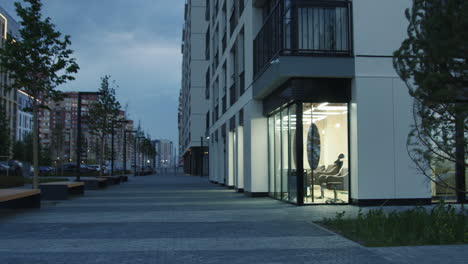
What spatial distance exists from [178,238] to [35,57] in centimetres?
1207

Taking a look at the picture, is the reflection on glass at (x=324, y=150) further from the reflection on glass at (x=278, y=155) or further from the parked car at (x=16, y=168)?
the parked car at (x=16, y=168)

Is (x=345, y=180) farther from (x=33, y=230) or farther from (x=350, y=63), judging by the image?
(x=33, y=230)

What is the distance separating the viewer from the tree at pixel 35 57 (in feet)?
58.5

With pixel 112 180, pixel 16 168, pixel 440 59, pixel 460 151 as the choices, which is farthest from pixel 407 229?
pixel 16 168

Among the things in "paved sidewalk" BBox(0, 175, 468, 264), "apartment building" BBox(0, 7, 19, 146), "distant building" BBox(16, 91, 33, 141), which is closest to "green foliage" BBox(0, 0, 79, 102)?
"paved sidewalk" BBox(0, 175, 468, 264)

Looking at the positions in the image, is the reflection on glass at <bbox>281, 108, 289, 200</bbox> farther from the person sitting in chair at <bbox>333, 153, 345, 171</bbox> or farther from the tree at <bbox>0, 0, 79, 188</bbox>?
the tree at <bbox>0, 0, 79, 188</bbox>

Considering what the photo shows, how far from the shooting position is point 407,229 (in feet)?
28.2

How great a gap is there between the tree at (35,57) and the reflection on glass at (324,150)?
930 centimetres

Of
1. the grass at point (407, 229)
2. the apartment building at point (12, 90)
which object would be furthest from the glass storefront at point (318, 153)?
the apartment building at point (12, 90)

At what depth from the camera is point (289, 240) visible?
840 cm

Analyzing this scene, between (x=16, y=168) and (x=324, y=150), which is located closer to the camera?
(x=324, y=150)

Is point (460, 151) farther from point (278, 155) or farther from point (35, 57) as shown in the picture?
point (35, 57)

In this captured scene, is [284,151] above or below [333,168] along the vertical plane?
above

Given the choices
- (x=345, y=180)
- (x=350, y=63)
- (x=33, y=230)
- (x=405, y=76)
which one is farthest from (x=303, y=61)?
(x=33, y=230)
